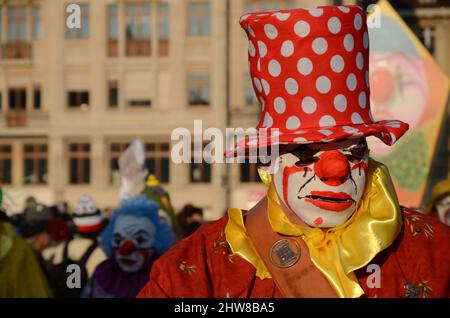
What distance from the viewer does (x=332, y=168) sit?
10.9 feet

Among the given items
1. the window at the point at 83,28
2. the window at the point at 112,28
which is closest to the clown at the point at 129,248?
the window at the point at 83,28

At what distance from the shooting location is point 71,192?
42.1 feet

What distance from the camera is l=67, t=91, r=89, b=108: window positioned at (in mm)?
13766

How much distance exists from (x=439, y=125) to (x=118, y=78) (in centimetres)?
455

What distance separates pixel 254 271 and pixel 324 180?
0.38m

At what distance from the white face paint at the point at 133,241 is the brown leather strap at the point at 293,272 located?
2804 millimetres

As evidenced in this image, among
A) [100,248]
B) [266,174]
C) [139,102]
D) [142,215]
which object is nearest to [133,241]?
[142,215]

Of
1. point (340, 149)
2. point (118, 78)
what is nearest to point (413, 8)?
point (118, 78)

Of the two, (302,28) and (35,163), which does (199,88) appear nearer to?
(35,163)

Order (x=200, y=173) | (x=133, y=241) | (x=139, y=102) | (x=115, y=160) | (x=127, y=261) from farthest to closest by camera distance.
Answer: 1. (x=115, y=160)
2. (x=139, y=102)
3. (x=200, y=173)
4. (x=133, y=241)
5. (x=127, y=261)

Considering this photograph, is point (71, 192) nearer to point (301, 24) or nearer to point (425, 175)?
point (425, 175)

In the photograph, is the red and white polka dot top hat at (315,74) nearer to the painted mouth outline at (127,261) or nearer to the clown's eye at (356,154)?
the clown's eye at (356,154)

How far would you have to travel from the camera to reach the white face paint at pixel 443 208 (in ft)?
21.9
